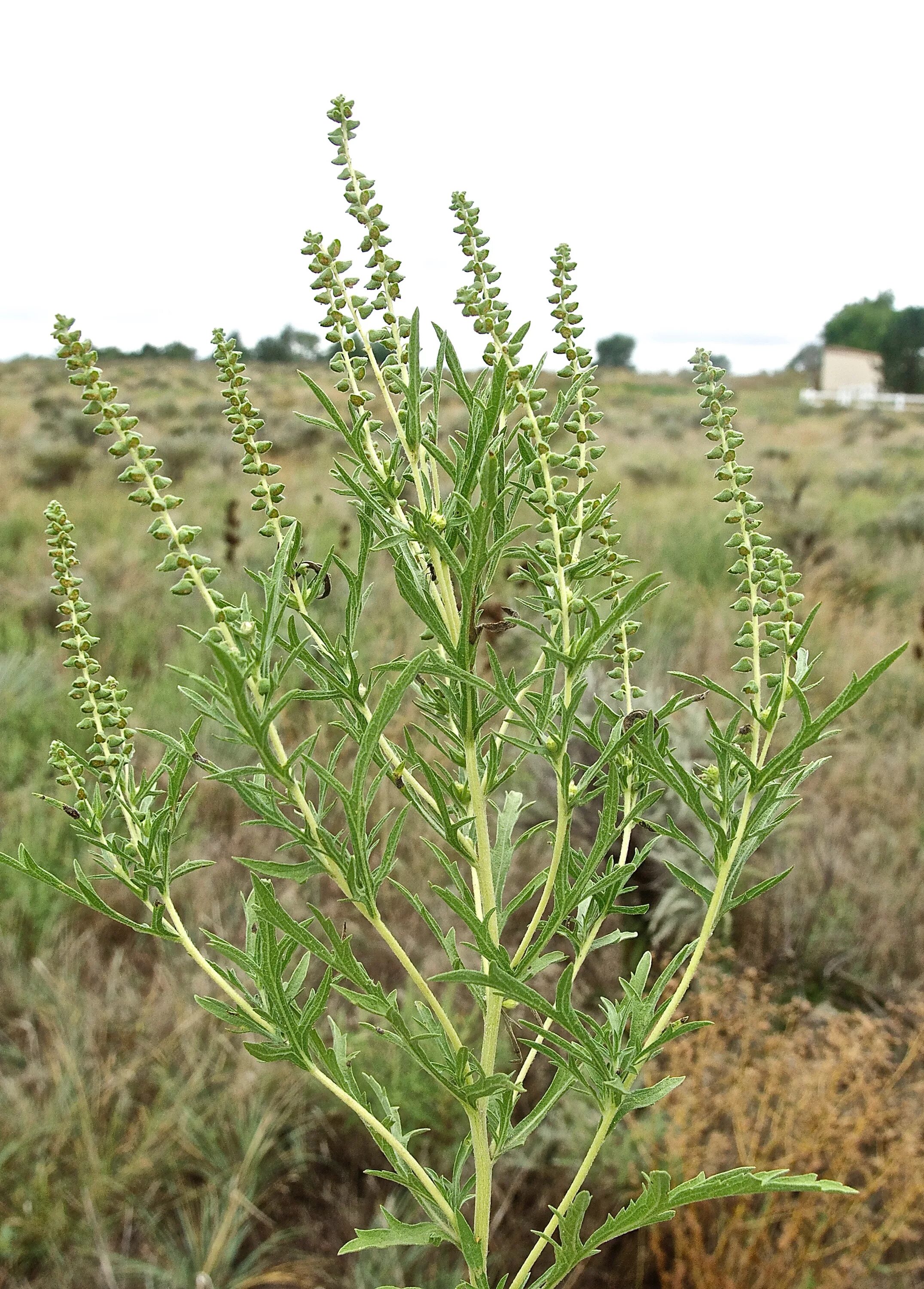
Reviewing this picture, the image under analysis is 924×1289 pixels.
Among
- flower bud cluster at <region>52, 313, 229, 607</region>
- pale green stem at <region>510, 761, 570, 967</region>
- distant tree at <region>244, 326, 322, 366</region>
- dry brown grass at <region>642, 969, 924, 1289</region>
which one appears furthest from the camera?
distant tree at <region>244, 326, 322, 366</region>

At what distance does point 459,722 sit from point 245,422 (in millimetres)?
354

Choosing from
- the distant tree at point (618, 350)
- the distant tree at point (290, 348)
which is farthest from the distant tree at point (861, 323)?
the distant tree at point (290, 348)

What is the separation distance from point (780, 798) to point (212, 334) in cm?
73

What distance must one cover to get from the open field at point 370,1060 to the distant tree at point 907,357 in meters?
43.3

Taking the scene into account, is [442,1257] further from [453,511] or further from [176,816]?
[453,511]

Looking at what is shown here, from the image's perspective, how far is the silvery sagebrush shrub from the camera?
2.80 feet

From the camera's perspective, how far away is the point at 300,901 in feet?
13.2

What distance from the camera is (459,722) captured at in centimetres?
93

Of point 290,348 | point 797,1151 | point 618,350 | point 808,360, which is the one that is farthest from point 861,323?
point 797,1151

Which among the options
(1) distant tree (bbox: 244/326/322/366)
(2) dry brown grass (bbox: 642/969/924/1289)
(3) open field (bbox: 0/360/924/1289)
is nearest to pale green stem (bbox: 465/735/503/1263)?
(3) open field (bbox: 0/360/924/1289)

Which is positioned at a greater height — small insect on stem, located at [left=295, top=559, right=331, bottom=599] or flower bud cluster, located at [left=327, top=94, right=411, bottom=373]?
flower bud cluster, located at [left=327, top=94, right=411, bottom=373]

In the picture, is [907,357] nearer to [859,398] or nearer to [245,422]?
[859,398]

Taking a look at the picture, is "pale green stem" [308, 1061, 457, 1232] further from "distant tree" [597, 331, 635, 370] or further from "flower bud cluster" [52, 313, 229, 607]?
"distant tree" [597, 331, 635, 370]

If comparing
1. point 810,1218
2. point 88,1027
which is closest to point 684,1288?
point 810,1218
